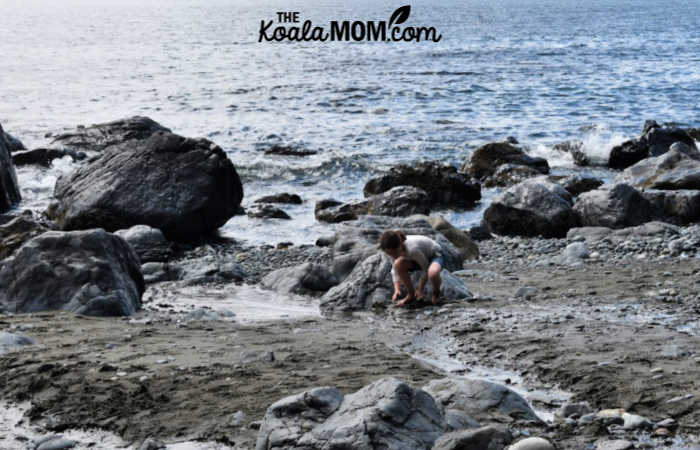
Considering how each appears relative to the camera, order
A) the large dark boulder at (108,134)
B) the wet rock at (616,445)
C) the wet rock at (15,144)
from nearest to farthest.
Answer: the wet rock at (616,445) < the large dark boulder at (108,134) < the wet rock at (15,144)

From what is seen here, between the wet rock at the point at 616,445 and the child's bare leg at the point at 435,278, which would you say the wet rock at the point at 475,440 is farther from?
the child's bare leg at the point at 435,278

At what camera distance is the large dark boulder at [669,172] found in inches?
741

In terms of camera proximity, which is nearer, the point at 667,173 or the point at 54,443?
the point at 54,443

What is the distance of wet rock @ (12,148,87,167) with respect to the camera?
2612 centimetres

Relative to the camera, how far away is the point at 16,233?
1622 cm

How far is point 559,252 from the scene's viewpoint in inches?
597

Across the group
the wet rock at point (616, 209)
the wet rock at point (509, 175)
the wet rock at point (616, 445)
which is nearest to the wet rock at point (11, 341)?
the wet rock at point (616, 445)

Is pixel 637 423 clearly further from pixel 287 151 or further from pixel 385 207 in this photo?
pixel 287 151

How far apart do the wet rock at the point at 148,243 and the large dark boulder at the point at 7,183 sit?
588cm

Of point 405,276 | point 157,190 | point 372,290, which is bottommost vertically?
point 372,290

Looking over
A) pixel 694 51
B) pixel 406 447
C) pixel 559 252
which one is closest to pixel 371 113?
pixel 559 252

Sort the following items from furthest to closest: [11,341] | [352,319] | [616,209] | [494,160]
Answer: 1. [494,160]
2. [616,209]
3. [352,319]
4. [11,341]

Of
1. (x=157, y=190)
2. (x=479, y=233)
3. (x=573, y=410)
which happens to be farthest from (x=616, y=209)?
(x=573, y=410)

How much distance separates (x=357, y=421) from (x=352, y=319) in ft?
18.2
